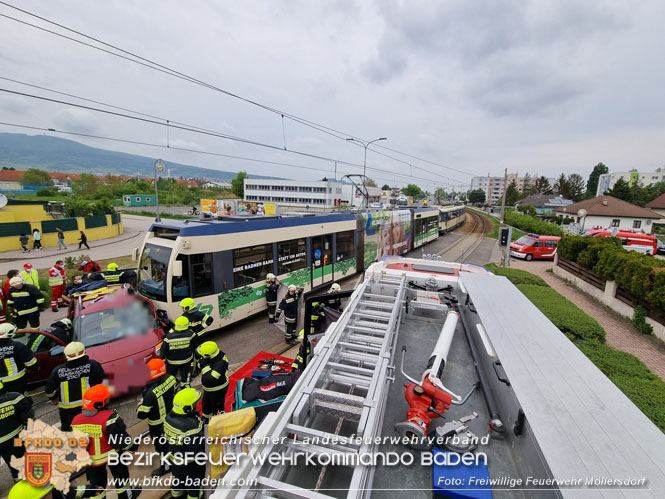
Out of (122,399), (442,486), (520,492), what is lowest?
(122,399)

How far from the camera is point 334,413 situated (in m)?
2.32

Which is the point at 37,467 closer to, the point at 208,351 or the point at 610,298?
the point at 208,351

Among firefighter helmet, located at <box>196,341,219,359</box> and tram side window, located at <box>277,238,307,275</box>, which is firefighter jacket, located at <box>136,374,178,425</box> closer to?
firefighter helmet, located at <box>196,341,219,359</box>

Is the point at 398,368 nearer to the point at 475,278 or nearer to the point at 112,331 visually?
the point at 475,278

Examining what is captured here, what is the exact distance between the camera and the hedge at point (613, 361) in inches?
175

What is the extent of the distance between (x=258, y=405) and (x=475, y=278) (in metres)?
4.06

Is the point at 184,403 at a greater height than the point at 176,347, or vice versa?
the point at 184,403

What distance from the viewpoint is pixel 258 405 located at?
4352mm

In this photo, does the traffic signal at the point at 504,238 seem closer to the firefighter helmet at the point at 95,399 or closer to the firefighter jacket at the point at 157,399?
the firefighter jacket at the point at 157,399

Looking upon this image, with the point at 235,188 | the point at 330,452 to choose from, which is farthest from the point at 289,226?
the point at 235,188

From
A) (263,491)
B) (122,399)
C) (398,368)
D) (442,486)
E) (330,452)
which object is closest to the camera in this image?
(263,491)

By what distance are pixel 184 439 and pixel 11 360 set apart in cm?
344

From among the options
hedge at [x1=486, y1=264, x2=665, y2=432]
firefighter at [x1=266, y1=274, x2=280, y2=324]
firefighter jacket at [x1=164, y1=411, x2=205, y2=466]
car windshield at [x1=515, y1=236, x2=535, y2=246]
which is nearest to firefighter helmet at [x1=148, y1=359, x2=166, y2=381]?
firefighter jacket at [x1=164, y1=411, x2=205, y2=466]

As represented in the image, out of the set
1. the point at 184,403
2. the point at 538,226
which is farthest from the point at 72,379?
the point at 538,226
